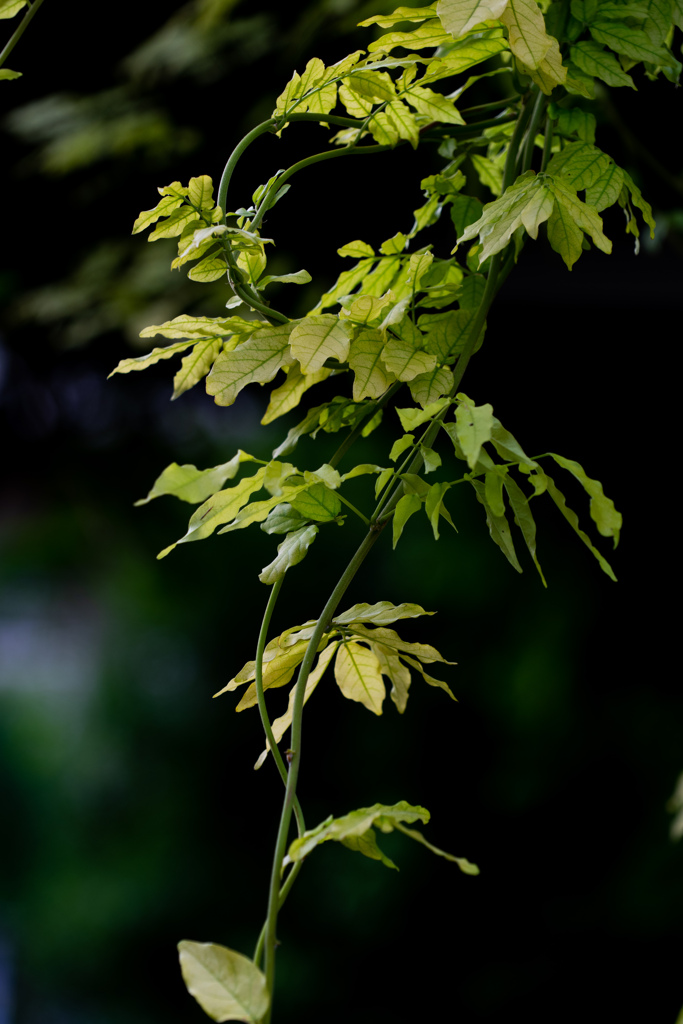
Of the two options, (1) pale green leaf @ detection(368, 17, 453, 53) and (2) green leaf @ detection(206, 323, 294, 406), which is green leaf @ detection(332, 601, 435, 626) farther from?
(1) pale green leaf @ detection(368, 17, 453, 53)

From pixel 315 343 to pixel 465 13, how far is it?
118mm

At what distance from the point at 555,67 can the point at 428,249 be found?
9cm

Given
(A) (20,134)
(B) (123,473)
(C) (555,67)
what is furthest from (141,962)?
(C) (555,67)

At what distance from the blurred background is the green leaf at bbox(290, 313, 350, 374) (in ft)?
3.68

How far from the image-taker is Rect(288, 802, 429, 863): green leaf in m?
0.26

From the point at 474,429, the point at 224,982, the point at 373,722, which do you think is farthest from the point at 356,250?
the point at 373,722

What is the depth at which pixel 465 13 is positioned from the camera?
272 mm

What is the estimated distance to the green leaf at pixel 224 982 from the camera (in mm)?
237

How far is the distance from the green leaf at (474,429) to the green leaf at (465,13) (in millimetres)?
120

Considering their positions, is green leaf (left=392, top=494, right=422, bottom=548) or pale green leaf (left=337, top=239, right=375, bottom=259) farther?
pale green leaf (left=337, top=239, right=375, bottom=259)

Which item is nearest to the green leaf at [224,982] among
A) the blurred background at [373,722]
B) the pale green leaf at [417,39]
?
the pale green leaf at [417,39]

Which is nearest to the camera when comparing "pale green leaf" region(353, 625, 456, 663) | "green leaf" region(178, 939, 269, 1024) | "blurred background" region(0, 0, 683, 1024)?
"green leaf" region(178, 939, 269, 1024)

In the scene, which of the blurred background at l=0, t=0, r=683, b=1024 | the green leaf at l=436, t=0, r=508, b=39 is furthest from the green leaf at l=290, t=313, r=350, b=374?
the blurred background at l=0, t=0, r=683, b=1024

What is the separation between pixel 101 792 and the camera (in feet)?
5.17
